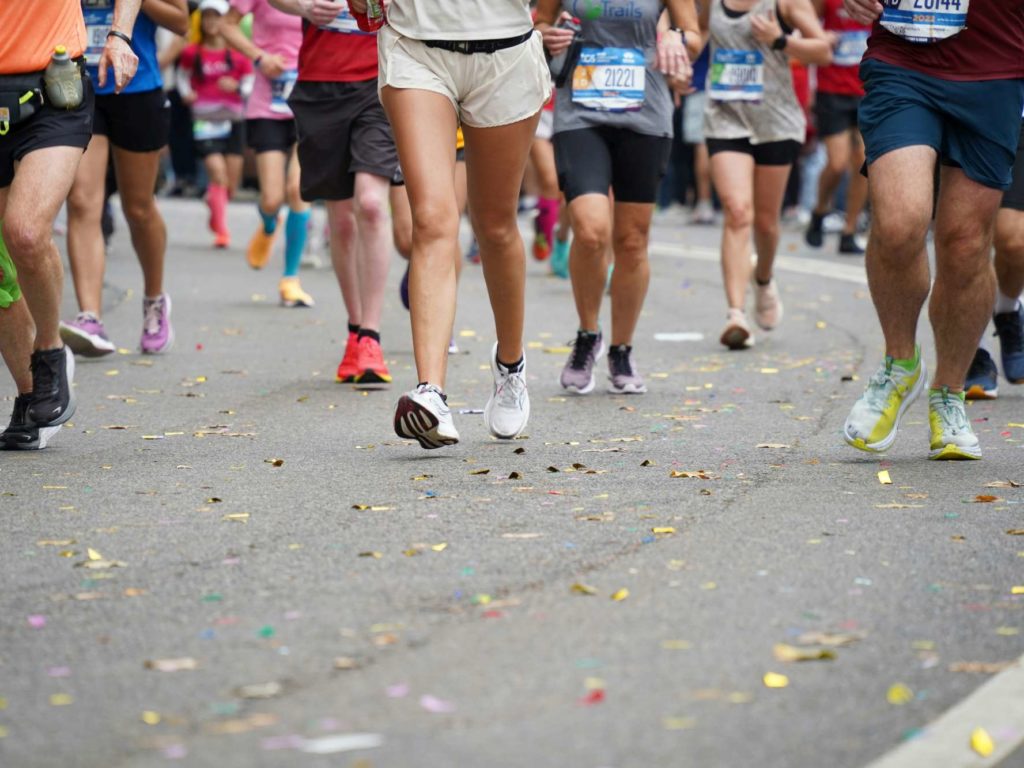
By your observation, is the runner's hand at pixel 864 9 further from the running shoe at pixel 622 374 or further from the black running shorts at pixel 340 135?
the black running shorts at pixel 340 135

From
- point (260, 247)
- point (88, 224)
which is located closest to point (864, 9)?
point (88, 224)

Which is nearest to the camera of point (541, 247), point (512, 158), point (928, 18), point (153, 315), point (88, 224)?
point (928, 18)

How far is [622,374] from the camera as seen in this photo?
7.92m

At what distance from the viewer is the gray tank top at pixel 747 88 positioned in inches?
381

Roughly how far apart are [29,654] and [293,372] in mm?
5157

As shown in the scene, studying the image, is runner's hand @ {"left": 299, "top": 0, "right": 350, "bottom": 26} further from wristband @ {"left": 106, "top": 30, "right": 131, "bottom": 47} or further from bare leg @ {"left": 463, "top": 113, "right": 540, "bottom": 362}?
bare leg @ {"left": 463, "top": 113, "right": 540, "bottom": 362}

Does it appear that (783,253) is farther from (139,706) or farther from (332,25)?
(139,706)

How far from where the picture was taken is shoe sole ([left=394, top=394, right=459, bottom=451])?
5.60 metres

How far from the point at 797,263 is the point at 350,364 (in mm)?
7954

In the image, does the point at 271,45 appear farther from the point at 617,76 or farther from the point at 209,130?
the point at 209,130

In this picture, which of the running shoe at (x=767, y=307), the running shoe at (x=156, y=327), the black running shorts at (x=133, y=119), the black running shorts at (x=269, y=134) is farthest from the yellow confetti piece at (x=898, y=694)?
the black running shorts at (x=269, y=134)

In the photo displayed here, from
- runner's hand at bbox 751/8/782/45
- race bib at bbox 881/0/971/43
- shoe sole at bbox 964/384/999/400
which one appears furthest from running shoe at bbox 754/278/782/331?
race bib at bbox 881/0/971/43

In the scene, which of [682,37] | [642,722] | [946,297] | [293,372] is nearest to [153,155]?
Result: [293,372]

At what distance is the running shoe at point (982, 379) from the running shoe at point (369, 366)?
2357 mm
